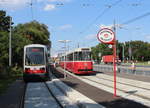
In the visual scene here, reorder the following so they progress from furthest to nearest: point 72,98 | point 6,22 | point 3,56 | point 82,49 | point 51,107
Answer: point 6,22 < point 3,56 < point 82,49 < point 72,98 < point 51,107

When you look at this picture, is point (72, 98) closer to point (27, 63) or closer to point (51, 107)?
Result: point (51, 107)

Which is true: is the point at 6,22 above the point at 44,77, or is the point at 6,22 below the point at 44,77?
above

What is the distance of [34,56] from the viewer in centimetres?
2506

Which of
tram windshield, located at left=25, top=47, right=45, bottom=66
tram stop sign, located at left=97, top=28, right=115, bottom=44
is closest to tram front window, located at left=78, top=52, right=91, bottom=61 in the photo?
tram windshield, located at left=25, top=47, right=45, bottom=66

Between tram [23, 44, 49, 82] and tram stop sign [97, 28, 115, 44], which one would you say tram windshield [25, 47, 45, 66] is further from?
tram stop sign [97, 28, 115, 44]

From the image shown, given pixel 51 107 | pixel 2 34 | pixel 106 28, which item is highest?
pixel 2 34

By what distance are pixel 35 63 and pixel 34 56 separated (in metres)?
0.65

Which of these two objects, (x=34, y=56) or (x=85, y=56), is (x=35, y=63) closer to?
(x=34, y=56)

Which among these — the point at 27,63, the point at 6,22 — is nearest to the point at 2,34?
the point at 27,63

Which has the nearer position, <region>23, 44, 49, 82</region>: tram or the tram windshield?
<region>23, 44, 49, 82</region>: tram

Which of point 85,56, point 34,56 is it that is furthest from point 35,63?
point 85,56

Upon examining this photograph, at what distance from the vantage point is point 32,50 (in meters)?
25.2

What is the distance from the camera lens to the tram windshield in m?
24.8

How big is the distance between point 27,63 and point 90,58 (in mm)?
9149
